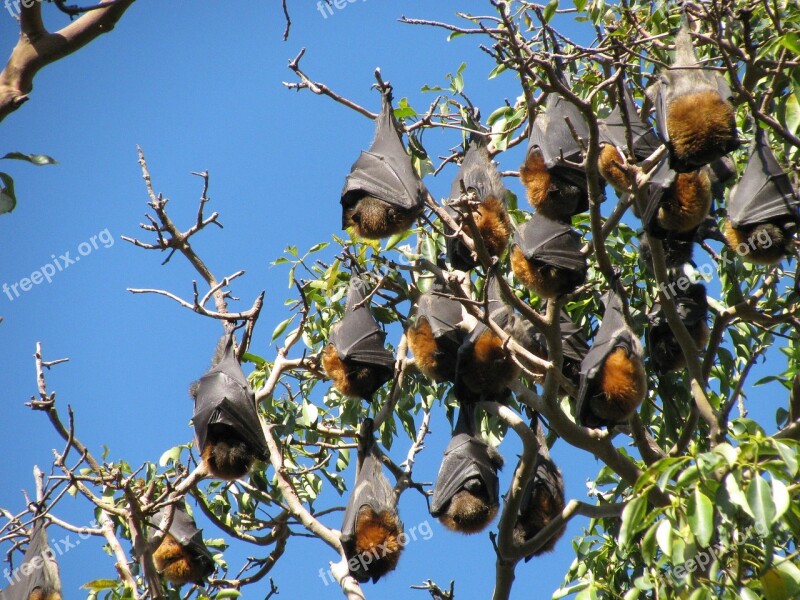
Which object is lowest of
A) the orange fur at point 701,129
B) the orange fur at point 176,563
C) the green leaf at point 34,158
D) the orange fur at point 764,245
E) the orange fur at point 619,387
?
the orange fur at point 619,387

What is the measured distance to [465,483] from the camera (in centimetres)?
709

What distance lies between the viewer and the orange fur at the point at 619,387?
18.5ft

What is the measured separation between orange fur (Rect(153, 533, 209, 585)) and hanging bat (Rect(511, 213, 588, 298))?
4.11m

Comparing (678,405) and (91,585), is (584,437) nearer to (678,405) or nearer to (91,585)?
(678,405)

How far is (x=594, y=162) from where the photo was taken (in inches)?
180

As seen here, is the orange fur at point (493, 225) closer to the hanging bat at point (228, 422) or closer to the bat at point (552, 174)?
the bat at point (552, 174)

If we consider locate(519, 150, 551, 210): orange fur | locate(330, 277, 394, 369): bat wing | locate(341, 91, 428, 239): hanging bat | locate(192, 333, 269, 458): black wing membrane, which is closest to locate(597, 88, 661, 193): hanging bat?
locate(519, 150, 551, 210): orange fur

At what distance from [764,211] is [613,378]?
4.86ft

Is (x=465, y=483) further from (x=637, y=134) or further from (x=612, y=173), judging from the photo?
(x=637, y=134)

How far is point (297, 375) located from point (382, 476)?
1.18 metres

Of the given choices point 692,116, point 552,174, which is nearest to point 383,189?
point 552,174

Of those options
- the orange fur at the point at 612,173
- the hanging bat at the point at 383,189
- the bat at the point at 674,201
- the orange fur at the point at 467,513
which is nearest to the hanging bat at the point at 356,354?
the hanging bat at the point at 383,189

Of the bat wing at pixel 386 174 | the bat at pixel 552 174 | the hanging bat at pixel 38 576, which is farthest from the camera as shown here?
the hanging bat at pixel 38 576

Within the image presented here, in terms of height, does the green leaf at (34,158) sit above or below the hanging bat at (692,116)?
below
